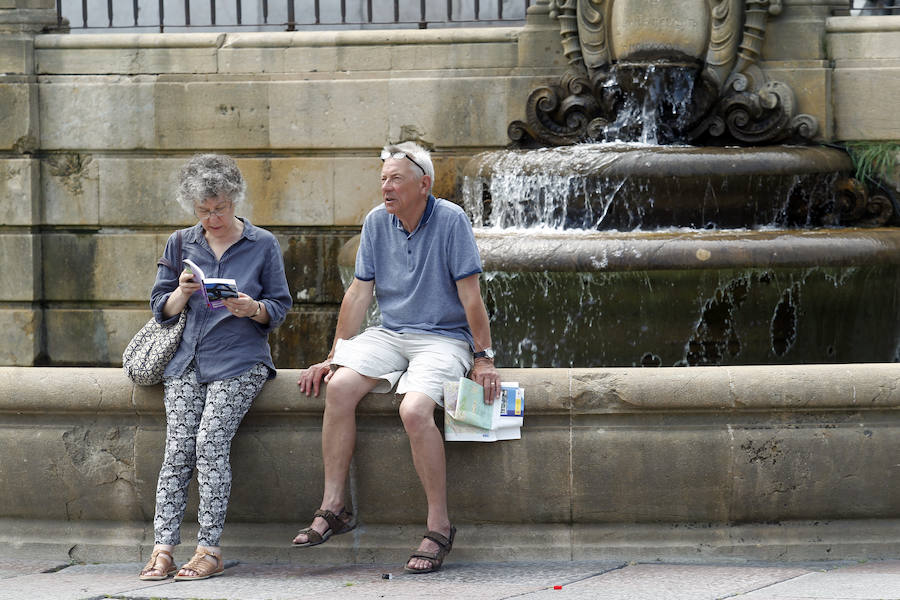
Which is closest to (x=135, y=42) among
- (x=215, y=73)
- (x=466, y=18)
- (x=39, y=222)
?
(x=215, y=73)

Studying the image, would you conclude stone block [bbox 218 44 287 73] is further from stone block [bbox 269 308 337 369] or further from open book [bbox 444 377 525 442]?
open book [bbox 444 377 525 442]

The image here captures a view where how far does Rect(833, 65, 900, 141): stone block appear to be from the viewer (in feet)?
30.7

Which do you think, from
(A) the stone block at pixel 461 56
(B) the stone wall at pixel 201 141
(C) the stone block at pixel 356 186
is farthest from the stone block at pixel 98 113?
(A) the stone block at pixel 461 56

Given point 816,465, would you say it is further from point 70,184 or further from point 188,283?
point 70,184

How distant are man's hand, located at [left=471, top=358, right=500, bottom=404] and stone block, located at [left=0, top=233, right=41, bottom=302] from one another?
655 cm

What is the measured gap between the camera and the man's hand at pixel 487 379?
16.5 ft

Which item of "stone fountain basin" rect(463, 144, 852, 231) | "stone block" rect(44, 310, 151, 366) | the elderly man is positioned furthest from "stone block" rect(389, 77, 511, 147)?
the elderly man

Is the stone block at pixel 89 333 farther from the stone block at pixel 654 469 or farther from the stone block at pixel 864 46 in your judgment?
the stone block at pixel 654 469

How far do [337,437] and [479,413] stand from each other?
0.56 meters

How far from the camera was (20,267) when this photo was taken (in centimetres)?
1062

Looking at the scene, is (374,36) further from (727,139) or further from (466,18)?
(727,139)

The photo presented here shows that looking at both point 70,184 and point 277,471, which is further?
point 70,184

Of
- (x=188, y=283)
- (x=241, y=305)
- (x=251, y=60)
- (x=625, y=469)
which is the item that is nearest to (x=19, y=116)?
(x=251, y=60)

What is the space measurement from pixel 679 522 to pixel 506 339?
2846 millimetres
